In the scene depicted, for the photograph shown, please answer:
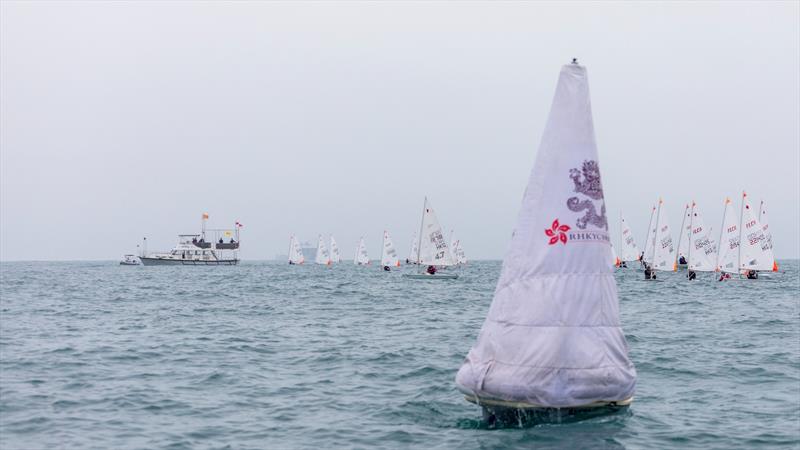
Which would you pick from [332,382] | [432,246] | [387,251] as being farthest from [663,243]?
[332,382]

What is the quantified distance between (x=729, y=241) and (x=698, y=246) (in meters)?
5.39

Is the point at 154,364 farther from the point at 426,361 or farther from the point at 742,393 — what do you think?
the point at 742,393

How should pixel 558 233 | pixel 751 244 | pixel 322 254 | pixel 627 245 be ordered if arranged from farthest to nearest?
pixel 322 254 < pixel 627 245 < pixel 751 244 < pixel 558 233

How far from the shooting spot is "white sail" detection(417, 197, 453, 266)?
218 ft

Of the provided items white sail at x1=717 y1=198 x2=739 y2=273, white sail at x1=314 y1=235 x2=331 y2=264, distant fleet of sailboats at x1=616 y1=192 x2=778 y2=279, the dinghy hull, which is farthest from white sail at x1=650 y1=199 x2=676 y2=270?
white sail at x1=314 y1=235 x2=331 y2=264

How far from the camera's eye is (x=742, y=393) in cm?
1565

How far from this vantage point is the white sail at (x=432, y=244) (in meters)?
66.4

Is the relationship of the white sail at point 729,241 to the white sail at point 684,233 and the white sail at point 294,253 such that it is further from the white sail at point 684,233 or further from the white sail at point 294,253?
the white sail at point 294,253

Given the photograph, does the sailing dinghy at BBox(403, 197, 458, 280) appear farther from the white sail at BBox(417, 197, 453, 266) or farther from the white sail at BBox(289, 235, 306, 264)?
the white sail at BBox(289, 235, 306, 264)

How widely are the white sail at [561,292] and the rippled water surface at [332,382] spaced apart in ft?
3.03

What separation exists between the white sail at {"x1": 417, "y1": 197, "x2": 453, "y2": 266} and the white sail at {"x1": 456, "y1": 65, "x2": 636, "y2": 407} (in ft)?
176

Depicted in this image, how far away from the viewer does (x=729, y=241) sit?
61.7 metres

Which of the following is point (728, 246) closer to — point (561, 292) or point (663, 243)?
point (663, 243)

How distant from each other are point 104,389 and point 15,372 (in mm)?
3557
